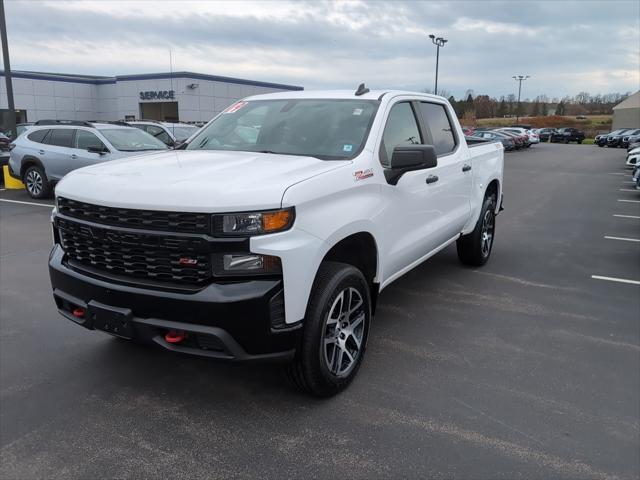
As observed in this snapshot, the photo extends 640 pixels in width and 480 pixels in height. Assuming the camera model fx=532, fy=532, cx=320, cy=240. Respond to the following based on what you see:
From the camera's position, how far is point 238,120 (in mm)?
4605

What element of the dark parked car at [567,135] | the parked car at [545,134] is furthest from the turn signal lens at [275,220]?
the parked car at [545,134]

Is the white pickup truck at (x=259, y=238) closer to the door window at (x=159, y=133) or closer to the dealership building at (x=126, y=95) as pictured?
the door window at (x=159, y=133)

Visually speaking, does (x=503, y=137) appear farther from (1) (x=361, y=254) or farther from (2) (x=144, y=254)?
(2) (x=144, y=254)

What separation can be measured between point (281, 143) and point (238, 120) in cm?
77

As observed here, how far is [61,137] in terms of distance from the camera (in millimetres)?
12055

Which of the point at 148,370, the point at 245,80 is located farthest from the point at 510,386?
the point at 245,80

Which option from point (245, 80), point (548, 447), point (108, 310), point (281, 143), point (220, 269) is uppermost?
point (245, 80)

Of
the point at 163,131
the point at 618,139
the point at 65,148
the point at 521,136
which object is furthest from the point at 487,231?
the point at 618,139

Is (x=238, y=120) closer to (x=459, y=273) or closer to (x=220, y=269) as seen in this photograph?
(x=220, y=269)

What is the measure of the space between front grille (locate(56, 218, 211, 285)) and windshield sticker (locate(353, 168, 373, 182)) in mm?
1169

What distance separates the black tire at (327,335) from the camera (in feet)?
10.1

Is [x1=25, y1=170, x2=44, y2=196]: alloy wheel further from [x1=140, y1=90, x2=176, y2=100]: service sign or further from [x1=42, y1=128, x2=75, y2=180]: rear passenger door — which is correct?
[x1=140, y1=90, x2=176, y2=100]: service sign

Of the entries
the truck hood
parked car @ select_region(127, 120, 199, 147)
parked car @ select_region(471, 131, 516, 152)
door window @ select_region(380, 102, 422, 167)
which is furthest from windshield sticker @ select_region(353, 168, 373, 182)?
parked car @ select_region(471, 131, 516, 152)

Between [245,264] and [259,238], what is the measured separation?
0.55 ft
